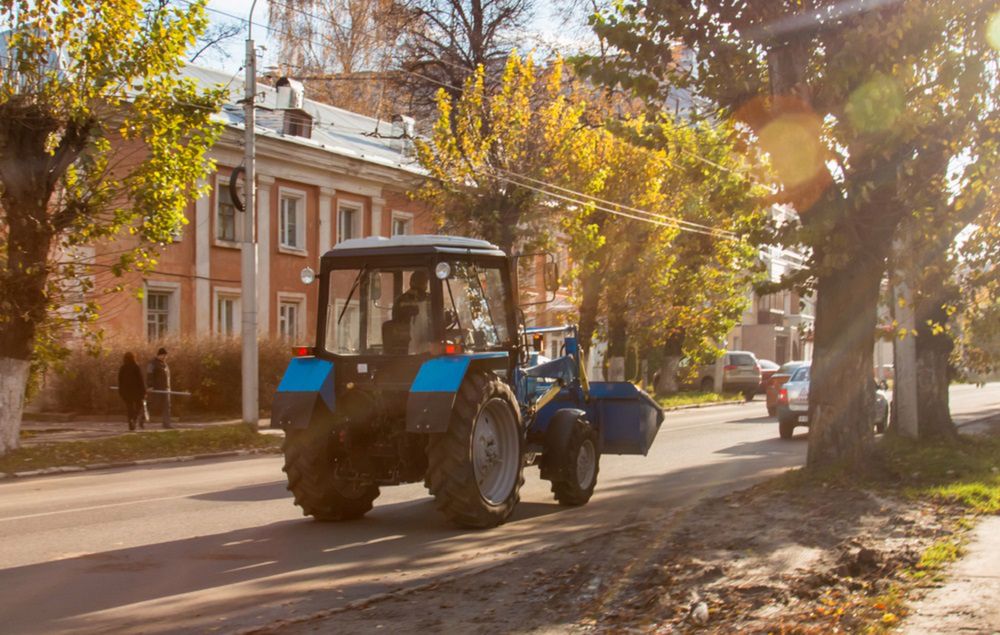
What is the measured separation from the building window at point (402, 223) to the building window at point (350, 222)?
1.61 m

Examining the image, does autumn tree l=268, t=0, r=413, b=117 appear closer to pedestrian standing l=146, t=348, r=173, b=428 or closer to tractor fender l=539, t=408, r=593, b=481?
pedestrian standing l=146, t=348, r=173, b=428

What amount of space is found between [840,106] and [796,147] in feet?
2.16

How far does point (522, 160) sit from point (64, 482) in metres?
15.6

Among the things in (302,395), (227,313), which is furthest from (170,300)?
(302,395)

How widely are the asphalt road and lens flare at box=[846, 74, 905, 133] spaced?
429 centimetres

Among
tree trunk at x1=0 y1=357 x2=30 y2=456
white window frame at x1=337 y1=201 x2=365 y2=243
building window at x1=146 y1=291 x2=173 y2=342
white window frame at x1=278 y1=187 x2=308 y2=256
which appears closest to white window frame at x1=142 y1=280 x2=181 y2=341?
building window at x1=146 y1=291 x2=173 y2=342

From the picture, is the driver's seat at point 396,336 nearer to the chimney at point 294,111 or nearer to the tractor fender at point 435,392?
the tractor fender at point 435,392

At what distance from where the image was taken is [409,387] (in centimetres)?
1102

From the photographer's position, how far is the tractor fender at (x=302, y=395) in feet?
35.7

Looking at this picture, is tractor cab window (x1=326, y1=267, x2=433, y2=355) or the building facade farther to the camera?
the building facade

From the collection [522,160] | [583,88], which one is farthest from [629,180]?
[522,160]

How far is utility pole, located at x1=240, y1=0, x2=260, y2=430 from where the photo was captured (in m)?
23.4

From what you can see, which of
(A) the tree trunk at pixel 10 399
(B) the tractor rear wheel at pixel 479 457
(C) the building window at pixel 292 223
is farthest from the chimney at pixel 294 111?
(B) the tractor rear wheel at pixel 479 457

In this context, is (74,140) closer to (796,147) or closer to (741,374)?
(796,147)
